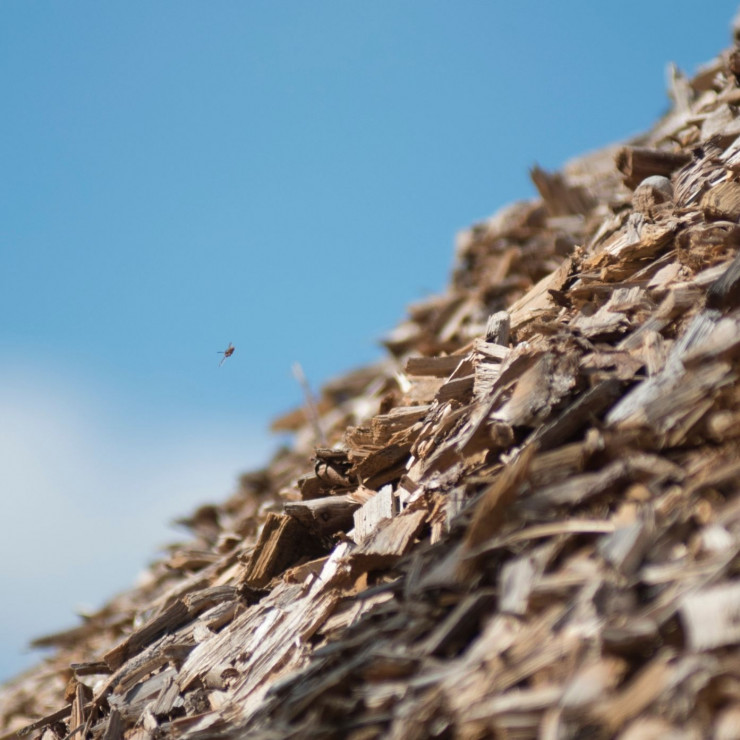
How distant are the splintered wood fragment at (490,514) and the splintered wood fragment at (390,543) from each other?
1.43 ft

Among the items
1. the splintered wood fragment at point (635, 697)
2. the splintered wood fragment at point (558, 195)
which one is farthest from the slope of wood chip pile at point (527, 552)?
the splintered wood fragment at point (558, 195)

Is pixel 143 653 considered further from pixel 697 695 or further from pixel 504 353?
pixel 697 695

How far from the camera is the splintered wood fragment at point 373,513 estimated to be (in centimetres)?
252

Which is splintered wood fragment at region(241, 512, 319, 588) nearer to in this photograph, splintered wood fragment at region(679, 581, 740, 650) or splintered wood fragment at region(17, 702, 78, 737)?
splintered wood fragment at region(17, 702, 78, 737)

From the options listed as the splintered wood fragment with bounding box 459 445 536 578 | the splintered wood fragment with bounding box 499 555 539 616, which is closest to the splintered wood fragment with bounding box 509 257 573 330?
the splintered wood fragment with bounding box 459 445 536 578

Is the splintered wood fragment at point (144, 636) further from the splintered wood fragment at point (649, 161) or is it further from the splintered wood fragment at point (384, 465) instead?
the splintered wood fragment at point (649, 161)

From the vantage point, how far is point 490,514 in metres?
1.82

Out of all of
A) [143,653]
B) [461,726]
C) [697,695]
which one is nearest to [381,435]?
[143,653]

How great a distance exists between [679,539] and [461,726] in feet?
1.95

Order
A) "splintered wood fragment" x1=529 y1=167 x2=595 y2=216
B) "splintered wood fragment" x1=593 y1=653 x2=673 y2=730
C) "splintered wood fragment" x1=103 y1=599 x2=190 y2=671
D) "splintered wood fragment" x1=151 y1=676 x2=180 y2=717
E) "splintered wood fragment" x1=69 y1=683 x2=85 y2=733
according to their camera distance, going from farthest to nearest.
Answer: "splintered wood fragment" x1=529 y1=167 x2=595 y2=216 < "splintered wood fragment" x1=103 y1=599 x2=190 y2=671 < "splintered wood fragment" x1=69 y1=683 x2=85 y2=733 < "splintered wood fragment" x1=151 y1=676 x2=180 y2=717 < "splintered wood fragment" x1=593 y1=653 x2=673 y2=730

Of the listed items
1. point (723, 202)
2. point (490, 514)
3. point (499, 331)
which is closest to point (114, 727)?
point (490, 514)

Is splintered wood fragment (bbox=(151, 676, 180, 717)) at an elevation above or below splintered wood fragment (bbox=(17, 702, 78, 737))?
below

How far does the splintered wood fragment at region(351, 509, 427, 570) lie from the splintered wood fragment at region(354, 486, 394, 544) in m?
0.14

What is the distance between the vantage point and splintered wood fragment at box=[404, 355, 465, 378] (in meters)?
3.67
